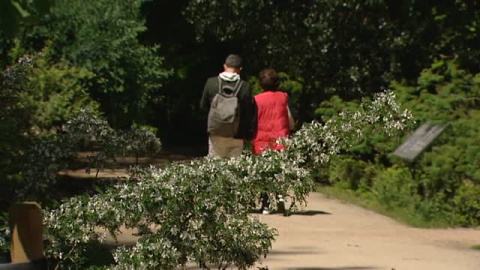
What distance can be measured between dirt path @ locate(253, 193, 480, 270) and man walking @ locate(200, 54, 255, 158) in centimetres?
101

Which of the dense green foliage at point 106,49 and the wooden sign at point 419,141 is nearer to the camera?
the wooden sign at point 419,141

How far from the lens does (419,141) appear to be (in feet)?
45.8

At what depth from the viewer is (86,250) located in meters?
7.57

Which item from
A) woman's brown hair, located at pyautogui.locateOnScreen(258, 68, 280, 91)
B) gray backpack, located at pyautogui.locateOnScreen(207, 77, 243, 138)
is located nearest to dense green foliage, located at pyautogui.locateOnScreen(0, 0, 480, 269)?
woman's brown hair, located at pyautogui.locateOnScreen(258, 68, 280, 91)

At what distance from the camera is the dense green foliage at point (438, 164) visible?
13.2 m

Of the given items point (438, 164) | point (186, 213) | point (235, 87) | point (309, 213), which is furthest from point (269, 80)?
point (186, 213)

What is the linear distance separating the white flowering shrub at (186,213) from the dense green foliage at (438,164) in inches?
238

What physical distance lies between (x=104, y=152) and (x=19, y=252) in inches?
120

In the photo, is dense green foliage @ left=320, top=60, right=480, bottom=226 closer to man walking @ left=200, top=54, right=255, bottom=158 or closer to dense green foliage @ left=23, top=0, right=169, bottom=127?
man walking @ left=200, top=54, right=255, bottom=158

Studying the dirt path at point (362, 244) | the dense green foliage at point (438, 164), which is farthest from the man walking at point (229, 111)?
the dense green foliage at point (438, 164)

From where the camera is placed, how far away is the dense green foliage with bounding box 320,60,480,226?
1318 cm

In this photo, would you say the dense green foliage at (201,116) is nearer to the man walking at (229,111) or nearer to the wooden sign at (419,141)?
the wooden sign at (419,141)

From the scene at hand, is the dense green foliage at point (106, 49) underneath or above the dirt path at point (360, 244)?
above

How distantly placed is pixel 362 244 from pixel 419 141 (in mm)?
2968
